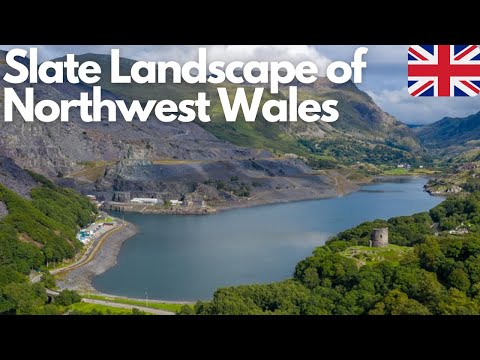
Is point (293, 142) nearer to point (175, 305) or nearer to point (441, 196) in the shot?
point (441, 196)

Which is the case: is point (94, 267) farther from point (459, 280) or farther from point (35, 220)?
point (459, 280)

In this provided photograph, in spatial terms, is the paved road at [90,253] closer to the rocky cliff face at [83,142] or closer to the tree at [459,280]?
the tree at [459,280]

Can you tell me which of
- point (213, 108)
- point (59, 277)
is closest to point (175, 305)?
point (59, 277)

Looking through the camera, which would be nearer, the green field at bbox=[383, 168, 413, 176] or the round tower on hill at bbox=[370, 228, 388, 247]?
the round tower on hill at bbox=[370, 228, 388, 247]

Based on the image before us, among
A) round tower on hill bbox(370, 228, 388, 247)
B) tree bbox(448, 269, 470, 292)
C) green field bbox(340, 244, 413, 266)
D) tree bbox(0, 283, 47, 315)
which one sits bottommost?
tree bbox(0, 283, 47, 315)

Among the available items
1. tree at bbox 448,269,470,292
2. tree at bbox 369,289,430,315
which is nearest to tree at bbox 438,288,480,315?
tree at bbox 369,289,430,315

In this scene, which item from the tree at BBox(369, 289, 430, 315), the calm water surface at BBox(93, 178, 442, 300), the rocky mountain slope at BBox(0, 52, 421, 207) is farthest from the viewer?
the rocky mountain slope at BBox(0, 52, 421, 207)

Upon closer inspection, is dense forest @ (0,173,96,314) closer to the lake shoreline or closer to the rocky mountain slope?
the lake shoreline
